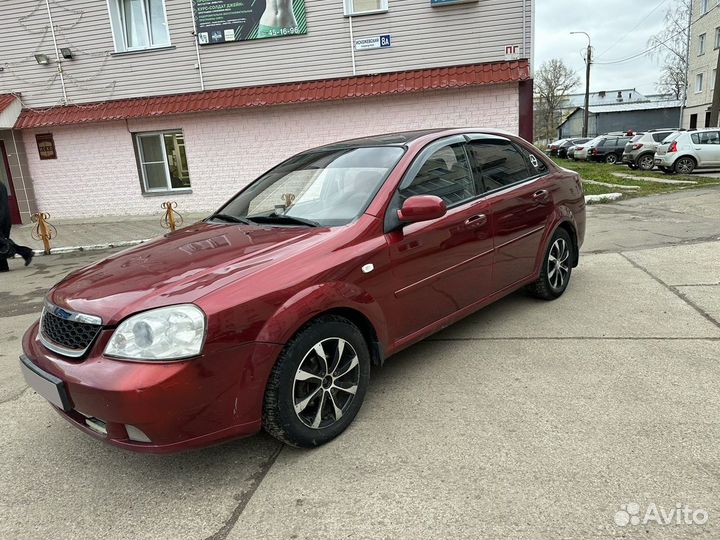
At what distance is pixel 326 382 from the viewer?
9.03 feet

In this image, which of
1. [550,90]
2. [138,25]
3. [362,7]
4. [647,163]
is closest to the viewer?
[362,7]

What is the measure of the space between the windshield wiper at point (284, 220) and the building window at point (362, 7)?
9.35m

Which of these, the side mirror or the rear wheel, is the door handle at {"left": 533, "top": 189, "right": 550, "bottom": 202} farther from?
the rear wheel

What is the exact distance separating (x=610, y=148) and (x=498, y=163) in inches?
1079

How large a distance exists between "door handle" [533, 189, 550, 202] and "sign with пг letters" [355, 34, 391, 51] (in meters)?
8.11

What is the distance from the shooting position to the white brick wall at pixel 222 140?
36.8ft

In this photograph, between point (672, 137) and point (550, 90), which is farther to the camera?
point (550, 90)

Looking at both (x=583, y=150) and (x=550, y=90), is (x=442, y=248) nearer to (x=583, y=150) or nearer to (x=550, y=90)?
(x=583, y=150)

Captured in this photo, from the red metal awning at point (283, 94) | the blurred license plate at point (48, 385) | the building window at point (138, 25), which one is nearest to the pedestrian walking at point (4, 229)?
the red metal awning at point (283, 94)

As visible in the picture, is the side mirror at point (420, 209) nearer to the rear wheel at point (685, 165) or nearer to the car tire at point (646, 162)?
the rear wheel at point (685, 165)

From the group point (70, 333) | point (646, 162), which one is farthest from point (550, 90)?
point (70, 333)

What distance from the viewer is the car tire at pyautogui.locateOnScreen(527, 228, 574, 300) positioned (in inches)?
185

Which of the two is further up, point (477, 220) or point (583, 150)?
point (477, 220)

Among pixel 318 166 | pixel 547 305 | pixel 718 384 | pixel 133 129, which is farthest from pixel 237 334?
pixel 133 129
